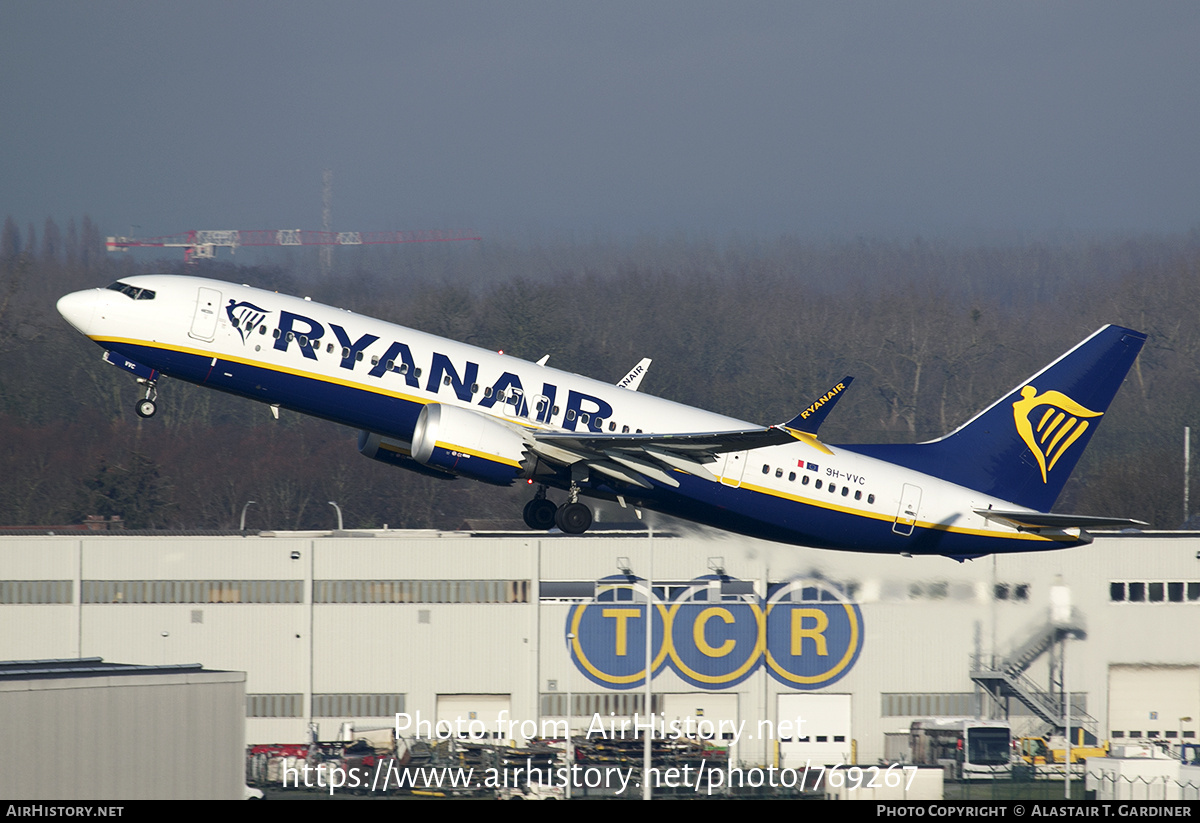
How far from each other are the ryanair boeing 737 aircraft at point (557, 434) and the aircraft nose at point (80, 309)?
0.16 ft

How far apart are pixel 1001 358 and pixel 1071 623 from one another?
262ft

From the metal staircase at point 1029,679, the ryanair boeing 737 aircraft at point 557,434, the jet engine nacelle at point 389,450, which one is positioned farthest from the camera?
the metal staircase at point 1029,679

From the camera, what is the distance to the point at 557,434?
35500 millimetres

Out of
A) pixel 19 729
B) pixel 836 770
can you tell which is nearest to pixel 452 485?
pixel 836 770

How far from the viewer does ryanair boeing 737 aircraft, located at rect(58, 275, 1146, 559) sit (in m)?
35.1

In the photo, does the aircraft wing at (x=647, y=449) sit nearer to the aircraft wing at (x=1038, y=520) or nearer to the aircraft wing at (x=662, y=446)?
the aircraft wing at (x=662, y=446)

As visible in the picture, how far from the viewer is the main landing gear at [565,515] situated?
37844mm

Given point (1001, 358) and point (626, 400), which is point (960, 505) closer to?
point (626, 400)

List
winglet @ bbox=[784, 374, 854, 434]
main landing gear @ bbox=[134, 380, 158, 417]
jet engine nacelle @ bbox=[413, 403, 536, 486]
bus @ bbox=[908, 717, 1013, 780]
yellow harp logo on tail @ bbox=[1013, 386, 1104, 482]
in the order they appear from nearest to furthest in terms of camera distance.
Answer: winglet @ bbox=[784, 374, 854, 434] → jet engine nacelle @ bbox=[413, 403, 536, 486] → main landing gear @ bbox=[134, 380, 158, 417] → yellow harp logo on tail @ bbox=[1013, 386, 1104, 482] → bus @ bbox=[908, 717, 1013, 780]

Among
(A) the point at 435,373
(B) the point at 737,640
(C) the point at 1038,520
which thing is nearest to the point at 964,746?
(B) the point at 737,640

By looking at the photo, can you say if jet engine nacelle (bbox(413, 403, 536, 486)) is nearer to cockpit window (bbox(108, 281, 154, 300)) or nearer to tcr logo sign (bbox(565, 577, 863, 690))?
cockpit window (bbox(108, 281, 154, 300))

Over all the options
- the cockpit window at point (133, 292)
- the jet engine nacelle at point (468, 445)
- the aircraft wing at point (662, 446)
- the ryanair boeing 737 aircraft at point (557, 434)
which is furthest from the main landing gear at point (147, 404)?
the aircraft wing at point (662, 446)

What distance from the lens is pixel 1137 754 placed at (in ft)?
156

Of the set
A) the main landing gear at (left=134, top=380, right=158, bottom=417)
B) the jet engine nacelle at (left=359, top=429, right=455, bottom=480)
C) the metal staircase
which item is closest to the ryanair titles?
the jet engine nacelle at (left=359, top=429, right=455, bottom=480)
